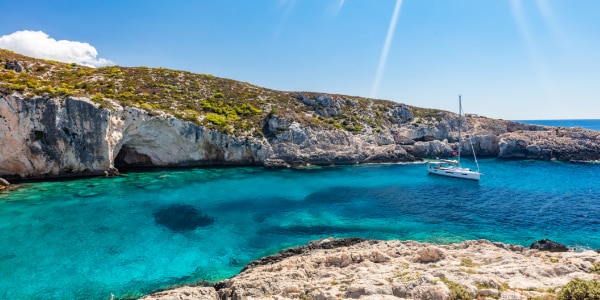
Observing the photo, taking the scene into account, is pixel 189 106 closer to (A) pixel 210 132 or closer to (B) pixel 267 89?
(A) pixel 210 132

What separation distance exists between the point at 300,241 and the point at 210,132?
2867 cm

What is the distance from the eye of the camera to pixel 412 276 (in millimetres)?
10781

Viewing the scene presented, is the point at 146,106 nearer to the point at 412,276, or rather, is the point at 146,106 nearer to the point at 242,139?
the point at 242,139

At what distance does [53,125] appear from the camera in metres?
34.5

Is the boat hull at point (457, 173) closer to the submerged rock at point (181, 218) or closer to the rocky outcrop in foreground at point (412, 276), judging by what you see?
the rocky outcrop in foreground at point (412, 276)

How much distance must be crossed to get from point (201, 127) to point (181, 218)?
Answer: 848 inches

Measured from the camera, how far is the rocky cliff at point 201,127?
34.5m

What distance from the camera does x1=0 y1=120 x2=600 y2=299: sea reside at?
16.6m

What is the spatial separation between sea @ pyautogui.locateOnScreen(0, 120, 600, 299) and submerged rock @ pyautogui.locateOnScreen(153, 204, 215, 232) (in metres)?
0.17

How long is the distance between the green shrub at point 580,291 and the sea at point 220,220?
490 inches

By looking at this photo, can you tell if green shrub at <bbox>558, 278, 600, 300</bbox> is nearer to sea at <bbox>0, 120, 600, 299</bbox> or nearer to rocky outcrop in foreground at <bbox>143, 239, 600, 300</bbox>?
rocky outcrop in foreground at <bbox>143, 239, 600, 300</bbox>

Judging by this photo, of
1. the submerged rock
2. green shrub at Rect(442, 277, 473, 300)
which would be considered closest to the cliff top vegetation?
the submerged rock

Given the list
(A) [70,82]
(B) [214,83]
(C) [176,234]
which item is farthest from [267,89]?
(C) [176,234]

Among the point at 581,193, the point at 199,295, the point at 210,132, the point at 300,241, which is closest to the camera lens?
the point at 199,295
